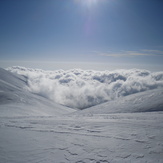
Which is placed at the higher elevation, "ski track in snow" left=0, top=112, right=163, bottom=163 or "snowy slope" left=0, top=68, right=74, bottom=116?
"ski track in snow" left=0, top=112, right=163, bottom=163

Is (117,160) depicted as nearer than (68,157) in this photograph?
Yes

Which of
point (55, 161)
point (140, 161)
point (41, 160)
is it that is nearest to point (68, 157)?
point (55, 161)

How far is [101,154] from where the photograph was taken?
15.1 ft

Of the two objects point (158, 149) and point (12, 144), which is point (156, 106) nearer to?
point (158, 149)

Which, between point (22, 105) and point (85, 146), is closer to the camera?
point (85, 146)

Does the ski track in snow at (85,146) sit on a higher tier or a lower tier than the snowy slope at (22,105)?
higher

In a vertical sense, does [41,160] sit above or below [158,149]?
below

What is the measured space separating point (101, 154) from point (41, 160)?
2.11m

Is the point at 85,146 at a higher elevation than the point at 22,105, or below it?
higher

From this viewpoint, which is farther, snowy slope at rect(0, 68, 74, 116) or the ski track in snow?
snowy slope at rect(0, 68, 74, 116)

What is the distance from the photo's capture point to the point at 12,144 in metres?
5.56

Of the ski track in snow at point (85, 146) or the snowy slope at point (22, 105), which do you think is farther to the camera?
the snowy slope at point (22, 105)

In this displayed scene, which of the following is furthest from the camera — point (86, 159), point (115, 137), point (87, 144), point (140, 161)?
point (115, 137)

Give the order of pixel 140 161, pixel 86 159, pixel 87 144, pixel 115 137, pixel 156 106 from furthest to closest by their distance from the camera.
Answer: pixel 156 106, pixel 115 137, pixel 87 144, pixel 86 159, pixel 140 161
